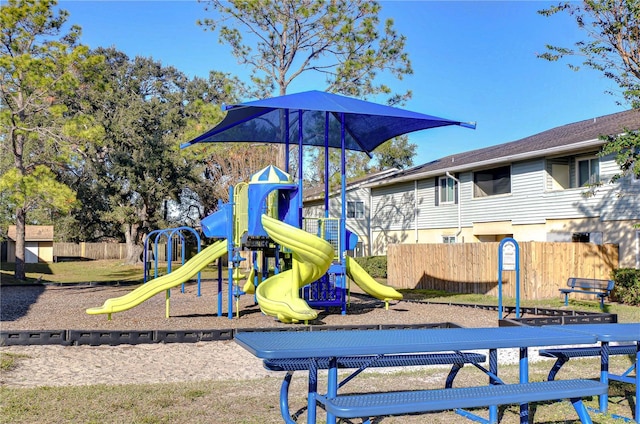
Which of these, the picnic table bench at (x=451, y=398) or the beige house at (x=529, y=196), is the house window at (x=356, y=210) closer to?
the beige house at (x=529, y=196)

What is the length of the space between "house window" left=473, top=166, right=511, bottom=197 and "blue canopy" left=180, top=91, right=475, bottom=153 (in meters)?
8.55

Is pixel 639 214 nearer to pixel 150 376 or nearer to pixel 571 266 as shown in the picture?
pixel 571 266

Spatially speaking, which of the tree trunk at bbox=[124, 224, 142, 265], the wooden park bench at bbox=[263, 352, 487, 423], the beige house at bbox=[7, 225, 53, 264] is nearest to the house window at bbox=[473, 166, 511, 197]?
the wooden park bench at bbox=[263, 352, 487, 423]

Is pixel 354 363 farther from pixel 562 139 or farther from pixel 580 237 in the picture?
pixel 562 139

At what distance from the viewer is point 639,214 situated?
64.5 ft

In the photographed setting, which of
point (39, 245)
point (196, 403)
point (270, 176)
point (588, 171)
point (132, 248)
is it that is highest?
point (588, 171)

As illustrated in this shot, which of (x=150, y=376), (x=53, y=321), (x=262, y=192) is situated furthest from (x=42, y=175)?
(x=150, y=376)

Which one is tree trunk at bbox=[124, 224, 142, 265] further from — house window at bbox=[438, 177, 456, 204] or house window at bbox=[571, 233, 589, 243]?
house window at bbox=[571, 233, 589, 243]

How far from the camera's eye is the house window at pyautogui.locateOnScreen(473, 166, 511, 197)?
25.4 metres

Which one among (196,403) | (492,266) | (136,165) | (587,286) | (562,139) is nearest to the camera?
(196,403)

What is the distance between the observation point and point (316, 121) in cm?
1725

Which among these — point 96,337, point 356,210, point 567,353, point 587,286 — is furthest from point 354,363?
point 356,210

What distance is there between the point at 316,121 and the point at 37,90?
1139 cm

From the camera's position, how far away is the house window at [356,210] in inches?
1494
